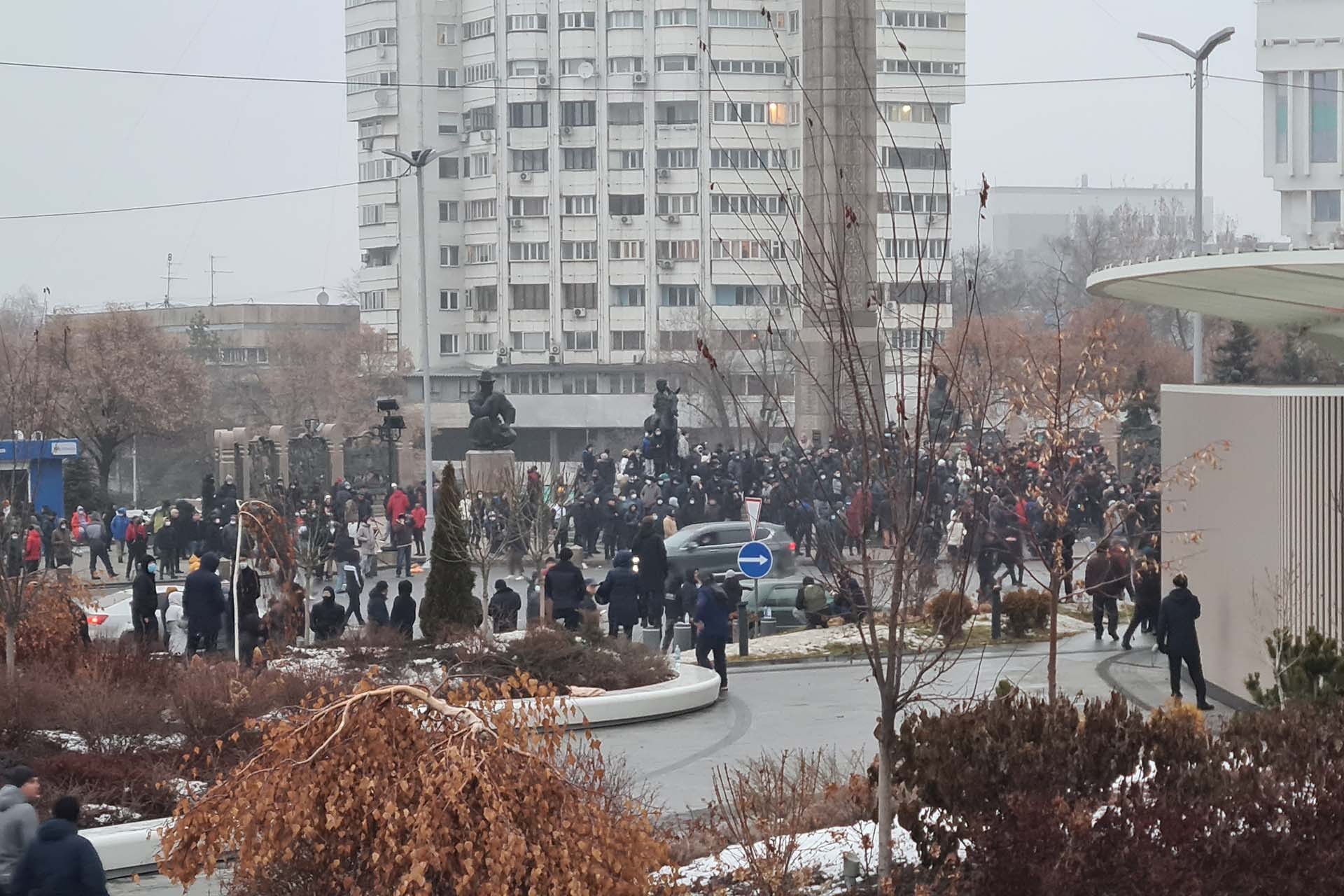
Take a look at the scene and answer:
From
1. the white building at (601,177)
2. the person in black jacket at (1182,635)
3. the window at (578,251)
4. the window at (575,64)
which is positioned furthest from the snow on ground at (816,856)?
the window at (575,64)

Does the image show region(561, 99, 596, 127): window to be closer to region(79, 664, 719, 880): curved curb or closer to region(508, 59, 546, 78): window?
region(508, 59, 546, 78): window

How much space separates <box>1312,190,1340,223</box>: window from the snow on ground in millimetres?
78658

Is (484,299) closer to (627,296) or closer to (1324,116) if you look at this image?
(627,296)

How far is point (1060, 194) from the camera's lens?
647 ft

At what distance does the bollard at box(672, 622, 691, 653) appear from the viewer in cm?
2086

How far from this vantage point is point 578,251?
87125mm

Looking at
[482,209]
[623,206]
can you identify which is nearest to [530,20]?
[482,209]

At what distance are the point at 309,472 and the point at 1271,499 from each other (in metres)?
32.4

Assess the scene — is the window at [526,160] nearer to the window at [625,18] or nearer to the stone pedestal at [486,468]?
the window at [625,18]

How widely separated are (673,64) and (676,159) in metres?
5.13

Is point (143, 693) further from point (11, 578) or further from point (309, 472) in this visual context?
point (309, 472)

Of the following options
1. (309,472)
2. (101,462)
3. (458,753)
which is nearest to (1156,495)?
(458,753)

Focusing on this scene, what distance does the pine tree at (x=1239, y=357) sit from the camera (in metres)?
32.0

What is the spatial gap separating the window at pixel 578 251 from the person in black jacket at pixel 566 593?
6789 cm
